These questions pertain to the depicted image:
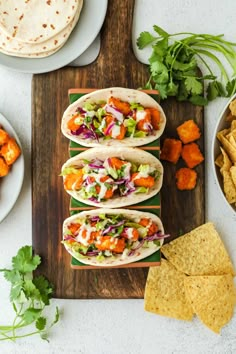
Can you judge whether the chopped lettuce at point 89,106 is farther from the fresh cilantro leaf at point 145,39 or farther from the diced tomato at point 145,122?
the fresh cilantro leaf at point 145,39

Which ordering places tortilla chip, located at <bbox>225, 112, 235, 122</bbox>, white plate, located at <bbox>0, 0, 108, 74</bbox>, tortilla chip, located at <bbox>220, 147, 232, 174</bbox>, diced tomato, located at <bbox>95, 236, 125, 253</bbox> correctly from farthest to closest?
white plate, located at <bbox>0, 0, 108, 74</bbox>
tortilla chip, located at <bbox>225, 112, 235, 122</bbox>
tortilla chip, located at <bbox>220, 147, 232, 174</bbox>
diced tomato, located at <bbox>95, 236, 125, 253</bbox>

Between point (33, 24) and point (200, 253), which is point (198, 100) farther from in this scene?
point (33, 24)

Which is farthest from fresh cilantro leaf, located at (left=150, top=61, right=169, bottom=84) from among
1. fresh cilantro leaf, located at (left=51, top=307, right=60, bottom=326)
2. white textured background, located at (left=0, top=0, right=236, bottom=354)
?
fresh cilantro leaf, located at (left=51, top=307, right=60, bottom=326)

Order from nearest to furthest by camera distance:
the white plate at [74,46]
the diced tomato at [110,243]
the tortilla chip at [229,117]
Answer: the diced tomato at [110,243] → the tortilla chip at [229,117] → the white plate at [74,46]

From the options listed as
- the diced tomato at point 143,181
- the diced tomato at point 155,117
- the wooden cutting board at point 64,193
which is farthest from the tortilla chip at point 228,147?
the diced tomato at point 143,181

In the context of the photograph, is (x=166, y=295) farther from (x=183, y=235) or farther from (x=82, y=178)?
(x=82, y=178)

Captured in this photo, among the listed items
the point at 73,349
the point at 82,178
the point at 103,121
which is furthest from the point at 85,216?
the point at 73,349

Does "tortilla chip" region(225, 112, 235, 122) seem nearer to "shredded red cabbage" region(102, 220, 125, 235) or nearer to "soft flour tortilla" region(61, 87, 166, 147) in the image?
"soft flour tortilla" region(61, 87, 166, 147)
